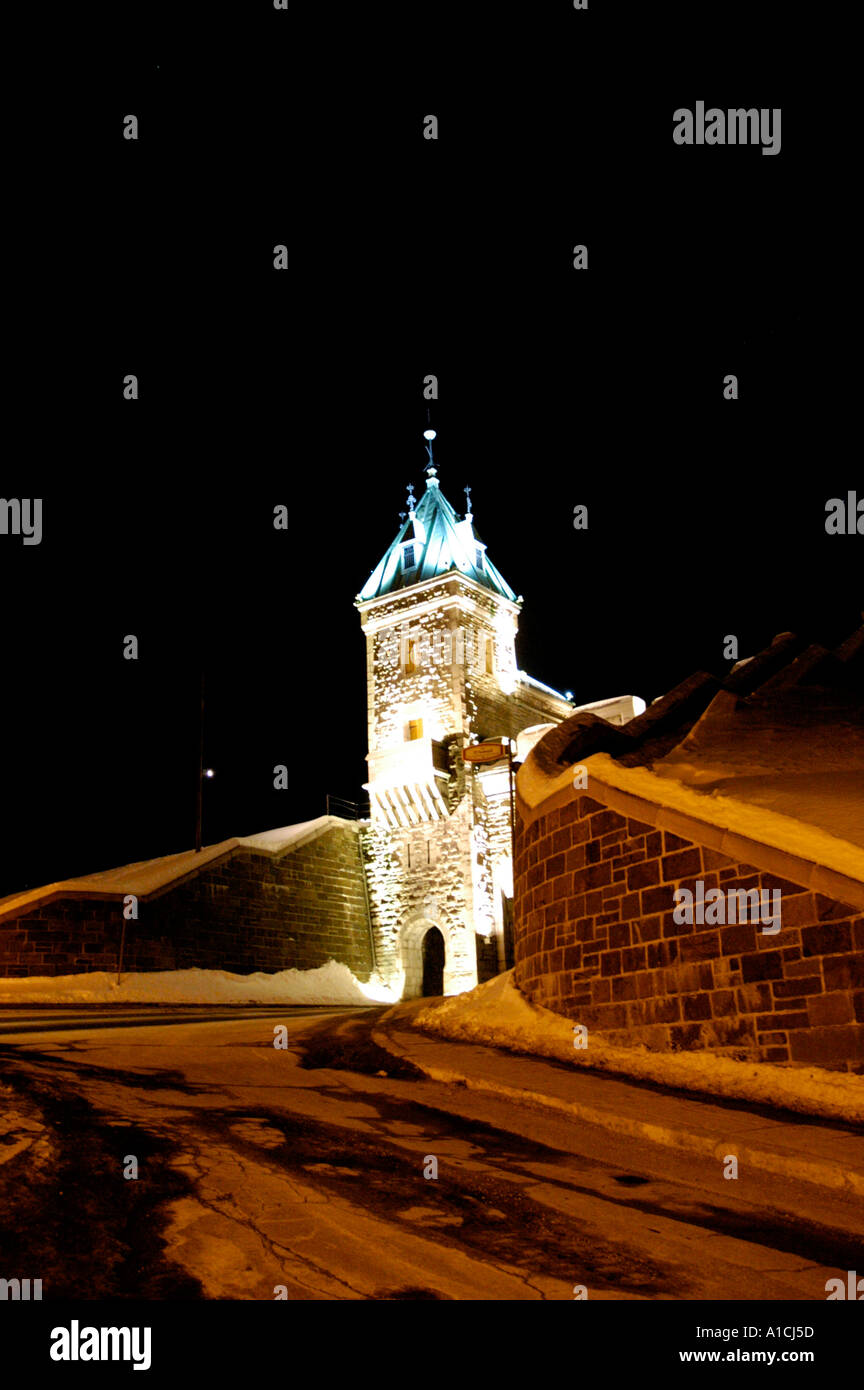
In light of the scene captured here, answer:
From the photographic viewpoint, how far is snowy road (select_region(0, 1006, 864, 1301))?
3840 mm

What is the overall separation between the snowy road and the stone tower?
78.1ft

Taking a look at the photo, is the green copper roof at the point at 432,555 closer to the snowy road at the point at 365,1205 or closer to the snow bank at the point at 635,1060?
the snow bank at the point at 635,1060

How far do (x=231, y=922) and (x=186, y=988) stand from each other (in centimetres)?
400

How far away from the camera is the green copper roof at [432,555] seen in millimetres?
36000

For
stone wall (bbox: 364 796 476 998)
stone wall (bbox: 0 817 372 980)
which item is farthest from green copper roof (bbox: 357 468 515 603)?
stone wall (bbox: 0 817 372 980)

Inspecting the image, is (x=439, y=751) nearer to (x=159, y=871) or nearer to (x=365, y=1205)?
(x=159, y=871)

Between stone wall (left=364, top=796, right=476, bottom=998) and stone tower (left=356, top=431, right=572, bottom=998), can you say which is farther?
stone tower (left=356, top=431, right=572, bottom=998)

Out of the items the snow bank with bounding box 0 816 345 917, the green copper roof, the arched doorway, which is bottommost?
the arched doorway

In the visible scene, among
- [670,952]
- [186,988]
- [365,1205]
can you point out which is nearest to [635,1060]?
[670,952]

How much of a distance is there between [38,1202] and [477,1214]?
2.09 m

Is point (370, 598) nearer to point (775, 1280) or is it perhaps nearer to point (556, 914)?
point (556, 914)

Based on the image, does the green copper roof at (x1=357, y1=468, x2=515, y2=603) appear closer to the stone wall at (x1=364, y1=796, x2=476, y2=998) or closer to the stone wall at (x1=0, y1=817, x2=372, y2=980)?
the stone wall at (x1=364, y1=796, x2=476, y2=998)

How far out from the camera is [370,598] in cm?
3716

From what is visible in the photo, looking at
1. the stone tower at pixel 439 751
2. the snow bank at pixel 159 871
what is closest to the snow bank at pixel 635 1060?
the snow bank at pixel 159 871
